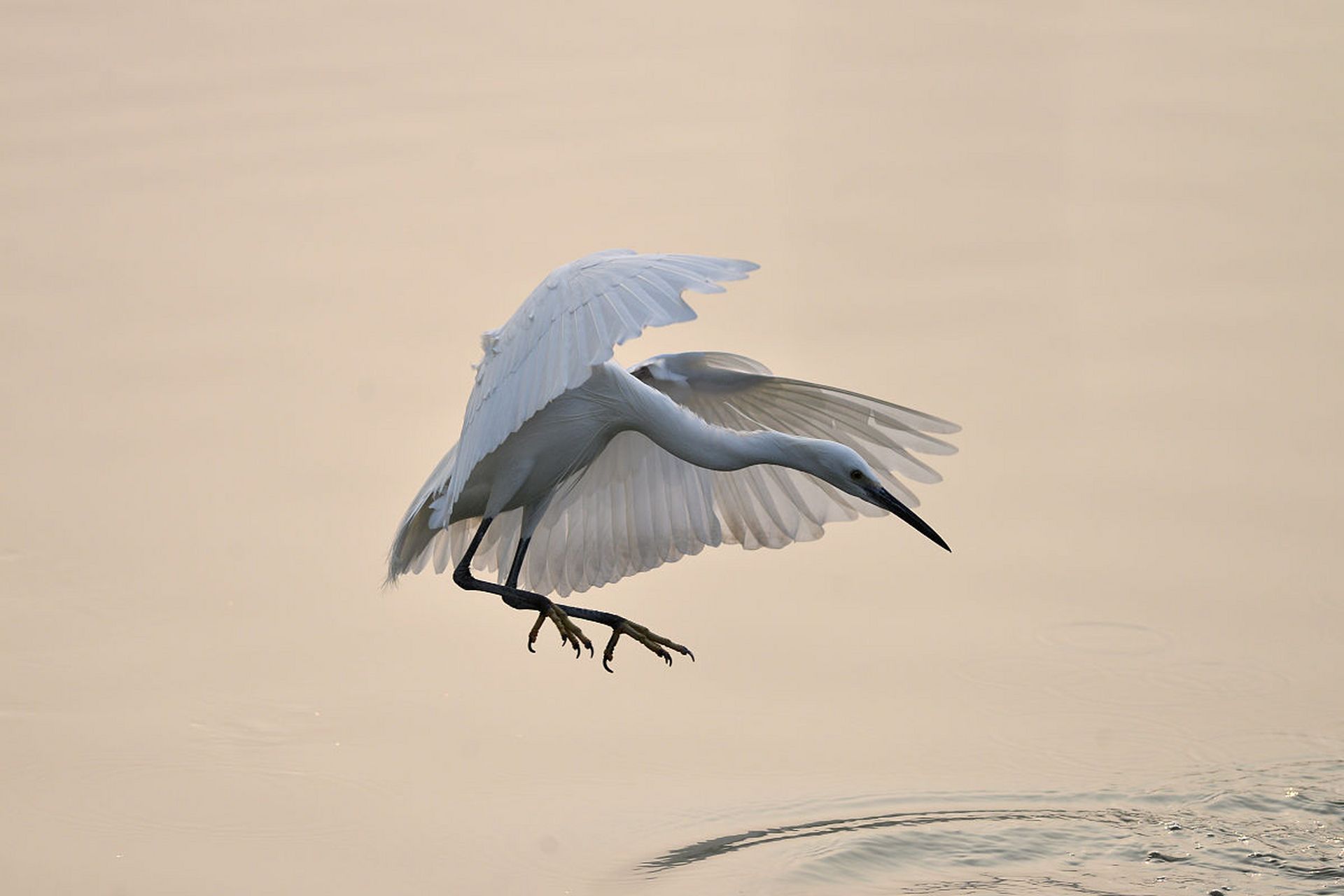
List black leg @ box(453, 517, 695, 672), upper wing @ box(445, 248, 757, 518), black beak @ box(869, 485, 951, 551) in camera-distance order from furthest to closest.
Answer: black leg @ box(453, 517, 695, 672)
black beak @ box(869, 485, 951, 551)
upper wing @ box(445, 248, 757, 518)

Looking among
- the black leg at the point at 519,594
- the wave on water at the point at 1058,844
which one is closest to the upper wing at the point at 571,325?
the black leg at the point at 519,594

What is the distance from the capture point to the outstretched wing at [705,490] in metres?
9.31

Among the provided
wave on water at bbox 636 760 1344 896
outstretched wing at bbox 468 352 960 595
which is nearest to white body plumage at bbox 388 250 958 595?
outstretched wing at bbox 468 352 960 595

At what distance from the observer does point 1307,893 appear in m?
9.24

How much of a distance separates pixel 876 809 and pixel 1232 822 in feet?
5.05

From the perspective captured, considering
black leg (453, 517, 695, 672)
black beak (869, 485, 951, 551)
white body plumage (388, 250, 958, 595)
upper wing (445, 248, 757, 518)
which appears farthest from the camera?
black leg (453, 517, 695, 672)

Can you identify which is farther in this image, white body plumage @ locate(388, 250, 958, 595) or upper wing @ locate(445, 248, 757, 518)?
white body plumage @ locate(388, 250, 958, 595)

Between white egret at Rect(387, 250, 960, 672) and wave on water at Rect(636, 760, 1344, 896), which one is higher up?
white egret at Rect(387, 250, 960, 672)

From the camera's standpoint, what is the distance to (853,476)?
850 cm

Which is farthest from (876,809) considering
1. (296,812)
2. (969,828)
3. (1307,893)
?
(296,812)

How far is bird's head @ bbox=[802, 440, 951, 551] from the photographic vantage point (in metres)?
8.48

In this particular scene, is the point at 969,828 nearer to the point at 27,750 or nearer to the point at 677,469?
the point at 677,469

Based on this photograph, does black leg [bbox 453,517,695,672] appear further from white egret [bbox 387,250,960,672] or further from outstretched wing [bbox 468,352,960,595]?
outstretched wing [bbox 468,352,960,595]

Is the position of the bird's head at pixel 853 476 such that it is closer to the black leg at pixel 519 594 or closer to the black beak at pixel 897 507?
the black beak at pixel 897 507
